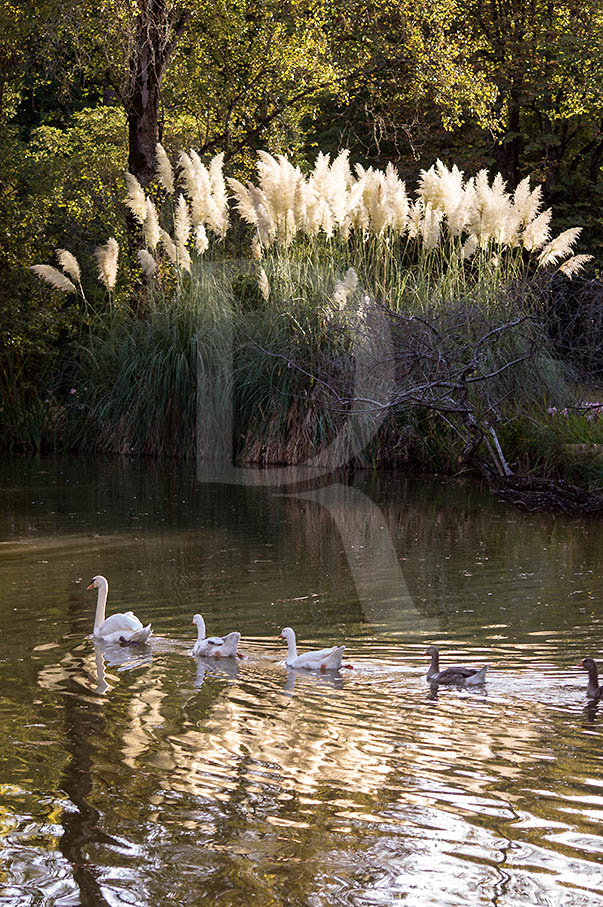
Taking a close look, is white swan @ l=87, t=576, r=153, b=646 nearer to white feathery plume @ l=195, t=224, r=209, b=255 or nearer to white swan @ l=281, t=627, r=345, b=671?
white swan @ l=281, t=627, r=345, b=671

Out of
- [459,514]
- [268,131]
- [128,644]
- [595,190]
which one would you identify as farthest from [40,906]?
[595,190]

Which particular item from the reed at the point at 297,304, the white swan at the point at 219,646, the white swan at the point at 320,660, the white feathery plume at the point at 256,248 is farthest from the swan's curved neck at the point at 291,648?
the white feathery plume at the point at 256,248

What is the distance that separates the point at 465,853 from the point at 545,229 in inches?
391

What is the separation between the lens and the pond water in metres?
2.78

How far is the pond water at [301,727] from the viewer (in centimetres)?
278

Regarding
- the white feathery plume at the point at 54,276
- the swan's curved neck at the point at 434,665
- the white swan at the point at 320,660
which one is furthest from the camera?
the white feathery plume at the point at 54,276

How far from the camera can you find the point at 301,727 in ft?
12.9

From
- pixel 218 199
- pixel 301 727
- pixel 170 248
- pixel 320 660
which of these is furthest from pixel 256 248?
pixel 301 727

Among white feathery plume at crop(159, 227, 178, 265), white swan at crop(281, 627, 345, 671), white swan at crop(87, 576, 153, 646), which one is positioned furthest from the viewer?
Result: white feathery plume at crop(159, 227, 178, 265)

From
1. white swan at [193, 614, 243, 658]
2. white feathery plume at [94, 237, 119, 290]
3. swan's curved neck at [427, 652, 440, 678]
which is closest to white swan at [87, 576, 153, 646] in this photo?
white swan at [193, 614, 243, 658]

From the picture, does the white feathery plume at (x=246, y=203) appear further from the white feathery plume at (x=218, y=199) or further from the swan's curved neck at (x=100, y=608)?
the swan's curved neck at (x=100, y=608)

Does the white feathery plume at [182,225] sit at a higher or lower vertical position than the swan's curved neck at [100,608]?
higher

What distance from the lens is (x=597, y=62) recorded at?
1836cm

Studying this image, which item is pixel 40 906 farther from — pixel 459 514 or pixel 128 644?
pixel 459 514
